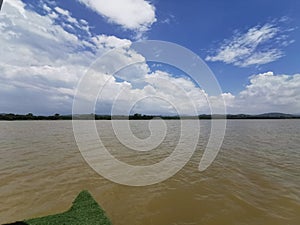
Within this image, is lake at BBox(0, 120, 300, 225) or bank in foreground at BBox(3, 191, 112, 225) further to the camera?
lake at BBox(0, 120, 300, 225)

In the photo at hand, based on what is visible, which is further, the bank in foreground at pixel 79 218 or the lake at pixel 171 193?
the lake at pixel 171 193

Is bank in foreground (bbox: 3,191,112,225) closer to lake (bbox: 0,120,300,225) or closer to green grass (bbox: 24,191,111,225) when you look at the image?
green grass (bbox: 24,191,111,225)

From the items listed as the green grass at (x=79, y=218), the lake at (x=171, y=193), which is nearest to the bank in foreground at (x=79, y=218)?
the green grass at (x=79, y=218)

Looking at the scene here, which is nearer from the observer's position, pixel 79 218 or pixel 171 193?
pixel 79 218

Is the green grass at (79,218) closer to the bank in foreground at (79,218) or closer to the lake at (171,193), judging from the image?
the bank in foreground at (79,218)

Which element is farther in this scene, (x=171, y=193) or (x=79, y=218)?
(x=171, y=193)

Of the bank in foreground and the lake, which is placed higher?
the bank in foreground

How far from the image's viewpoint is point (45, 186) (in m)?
6.23

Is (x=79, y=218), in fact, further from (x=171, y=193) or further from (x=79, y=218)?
(x=171, y=193)

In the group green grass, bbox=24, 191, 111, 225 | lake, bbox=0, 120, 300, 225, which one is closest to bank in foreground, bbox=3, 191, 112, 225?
green grass, bbox=24, 191, 111, 225

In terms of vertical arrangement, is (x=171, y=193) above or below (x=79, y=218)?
below

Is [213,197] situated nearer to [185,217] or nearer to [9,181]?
[185,217]

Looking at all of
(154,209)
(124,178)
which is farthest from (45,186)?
(154,209)

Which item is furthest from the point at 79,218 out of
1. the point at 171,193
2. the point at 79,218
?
the point at 171,193
